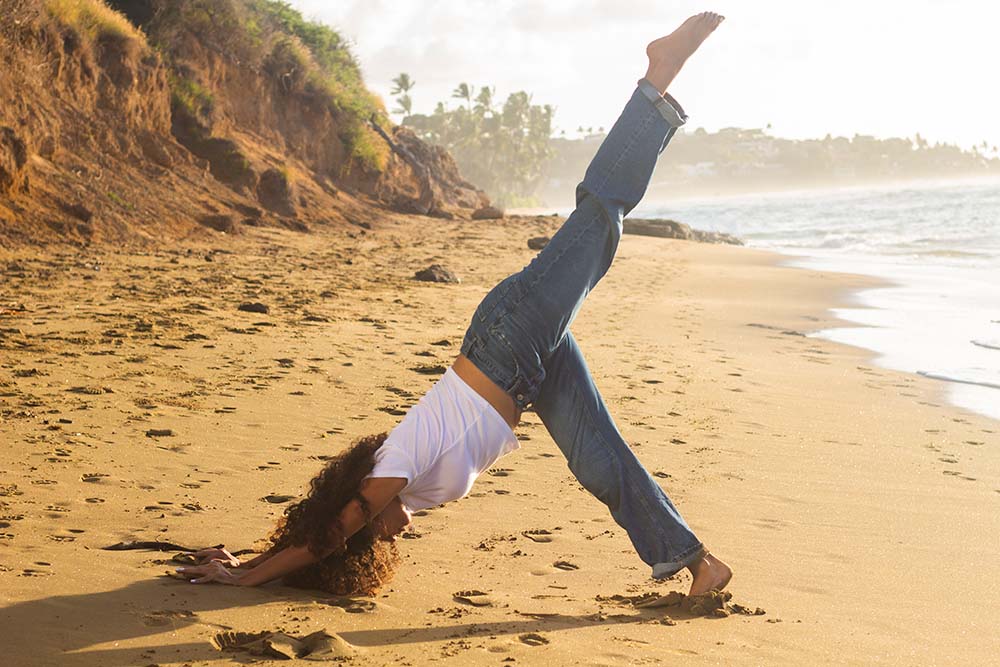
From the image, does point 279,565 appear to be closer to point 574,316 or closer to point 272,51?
point 574,316

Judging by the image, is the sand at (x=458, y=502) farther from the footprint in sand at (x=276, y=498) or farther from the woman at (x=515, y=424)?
the woman at (x=515, y=424)

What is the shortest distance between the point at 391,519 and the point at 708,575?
103 centimetres

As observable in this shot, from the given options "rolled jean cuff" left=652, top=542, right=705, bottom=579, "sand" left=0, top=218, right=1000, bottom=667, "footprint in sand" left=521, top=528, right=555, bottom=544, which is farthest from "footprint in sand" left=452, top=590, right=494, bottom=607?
"footprint in sand" left=521, top=528, right=555, bottom=544

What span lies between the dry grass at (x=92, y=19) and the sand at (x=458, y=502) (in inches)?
281

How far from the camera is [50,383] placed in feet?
19.5

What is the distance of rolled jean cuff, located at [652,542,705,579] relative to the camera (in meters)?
3.33

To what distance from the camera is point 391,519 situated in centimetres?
327

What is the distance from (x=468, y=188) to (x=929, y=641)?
34.3 m

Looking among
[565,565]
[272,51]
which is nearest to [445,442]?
[565,565]

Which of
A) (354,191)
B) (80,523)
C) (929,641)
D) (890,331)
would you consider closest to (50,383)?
(80,523)

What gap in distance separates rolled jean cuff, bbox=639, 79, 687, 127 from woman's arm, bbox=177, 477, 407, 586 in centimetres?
143

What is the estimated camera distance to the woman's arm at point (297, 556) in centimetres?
307

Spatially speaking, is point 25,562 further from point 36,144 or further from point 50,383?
point 36,144

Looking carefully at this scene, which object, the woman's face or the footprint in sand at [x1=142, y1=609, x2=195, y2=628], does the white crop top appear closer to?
the woman's face
